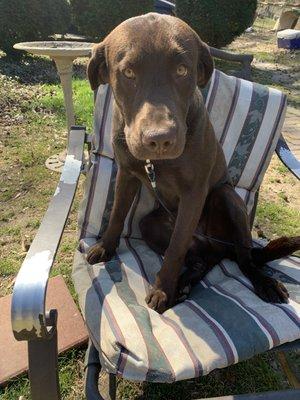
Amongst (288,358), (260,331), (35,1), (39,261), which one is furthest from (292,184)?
(35,1)

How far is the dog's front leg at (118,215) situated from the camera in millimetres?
2160

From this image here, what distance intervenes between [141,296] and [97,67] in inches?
40.3

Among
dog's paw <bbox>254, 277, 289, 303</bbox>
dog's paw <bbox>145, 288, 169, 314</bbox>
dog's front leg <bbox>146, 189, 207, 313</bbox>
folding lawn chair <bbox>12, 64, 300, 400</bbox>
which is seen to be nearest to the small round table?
folding lawn chair <bbox>12, 64, 300, 400</bbox>

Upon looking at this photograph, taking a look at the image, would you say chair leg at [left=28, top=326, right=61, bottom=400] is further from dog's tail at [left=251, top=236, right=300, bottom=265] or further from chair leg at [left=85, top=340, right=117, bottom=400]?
dog's tail at [left=251, top=236, right=300, bottom=265]

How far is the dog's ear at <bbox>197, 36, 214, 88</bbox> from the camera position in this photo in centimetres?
183

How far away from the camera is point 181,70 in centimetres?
163

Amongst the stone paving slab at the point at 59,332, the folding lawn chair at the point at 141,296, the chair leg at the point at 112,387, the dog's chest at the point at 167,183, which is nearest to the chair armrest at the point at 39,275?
the folding lawn chair at the point at 141,296

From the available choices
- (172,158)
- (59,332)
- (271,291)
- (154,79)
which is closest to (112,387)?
(59,332)

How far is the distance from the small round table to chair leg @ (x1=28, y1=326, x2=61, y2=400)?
2.49 m

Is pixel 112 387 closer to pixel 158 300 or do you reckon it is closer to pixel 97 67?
pixel 158 300

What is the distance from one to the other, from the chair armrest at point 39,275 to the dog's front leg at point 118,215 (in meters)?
0.23

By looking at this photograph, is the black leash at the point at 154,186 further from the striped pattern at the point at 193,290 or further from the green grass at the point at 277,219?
the green grass at the point at 277,219

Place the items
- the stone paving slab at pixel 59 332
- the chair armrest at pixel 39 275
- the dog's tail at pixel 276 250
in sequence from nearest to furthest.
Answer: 1. the chair armrest at pixel 39 275
2. the dog's tail at pixel 276 250
3. the stone paving slab at pixel 59 332

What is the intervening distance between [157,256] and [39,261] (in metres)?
0.78
